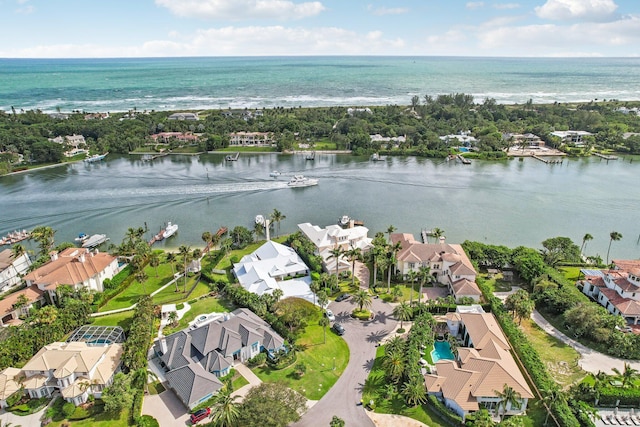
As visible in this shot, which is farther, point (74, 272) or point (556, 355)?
point (74, 272)

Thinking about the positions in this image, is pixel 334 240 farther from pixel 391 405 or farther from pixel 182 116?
pixel 182 116

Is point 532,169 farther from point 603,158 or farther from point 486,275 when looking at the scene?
point 486,275

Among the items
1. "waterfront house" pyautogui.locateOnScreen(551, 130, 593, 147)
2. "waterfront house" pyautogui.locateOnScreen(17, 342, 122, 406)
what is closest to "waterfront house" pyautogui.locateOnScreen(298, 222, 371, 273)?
"waterfront house" pyautogui.locateOnScreen(17, 342, 122, 406)

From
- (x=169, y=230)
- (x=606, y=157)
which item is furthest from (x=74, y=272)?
(x=606, y=157)

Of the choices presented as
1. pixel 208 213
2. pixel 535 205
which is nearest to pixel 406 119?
pixel 535 205

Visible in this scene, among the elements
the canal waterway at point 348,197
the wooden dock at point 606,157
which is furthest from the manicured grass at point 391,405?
the wooden dock at point 606,157

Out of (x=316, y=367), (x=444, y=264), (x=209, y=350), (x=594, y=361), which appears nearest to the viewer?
(x=209, y=350)
